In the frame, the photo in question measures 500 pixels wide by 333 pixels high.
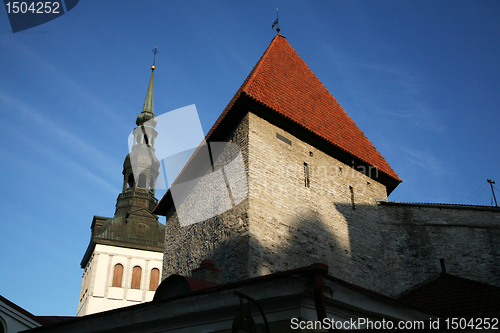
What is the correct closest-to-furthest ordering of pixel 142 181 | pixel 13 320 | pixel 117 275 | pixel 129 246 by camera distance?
pixel 13 320, pixel 117 275, pixel 129 246, pixel 142 181

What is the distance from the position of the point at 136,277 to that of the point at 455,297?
20377 mm

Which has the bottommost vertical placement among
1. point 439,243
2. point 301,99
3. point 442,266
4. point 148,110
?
point 442,266

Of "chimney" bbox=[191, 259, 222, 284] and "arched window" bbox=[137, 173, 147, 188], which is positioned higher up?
"arched window" bbox=[137, 173, 147, 188]

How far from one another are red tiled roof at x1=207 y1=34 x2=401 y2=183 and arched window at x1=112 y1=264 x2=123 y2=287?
17170mm

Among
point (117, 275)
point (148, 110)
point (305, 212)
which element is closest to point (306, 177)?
point (305, 212)

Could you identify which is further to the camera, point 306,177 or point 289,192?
point 306,177

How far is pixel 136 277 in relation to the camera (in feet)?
84.5

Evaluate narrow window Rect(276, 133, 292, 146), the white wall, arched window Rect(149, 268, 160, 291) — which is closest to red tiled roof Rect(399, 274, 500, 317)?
narrow window Rect(276, 133, 292, 146)

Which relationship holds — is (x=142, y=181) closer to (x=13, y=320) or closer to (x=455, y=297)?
(x=13, y=320)

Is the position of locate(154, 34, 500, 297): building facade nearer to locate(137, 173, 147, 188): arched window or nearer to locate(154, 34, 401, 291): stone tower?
locate(154, 34, 401, 291): stone tower

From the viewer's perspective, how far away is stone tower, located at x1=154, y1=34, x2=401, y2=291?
29.7 feet

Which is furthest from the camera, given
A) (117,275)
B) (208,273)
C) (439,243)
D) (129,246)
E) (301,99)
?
(129,246)

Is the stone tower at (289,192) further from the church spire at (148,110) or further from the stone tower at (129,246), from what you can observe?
the church spire at (148,110)

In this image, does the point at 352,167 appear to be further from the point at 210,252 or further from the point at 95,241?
the point at 95,241
